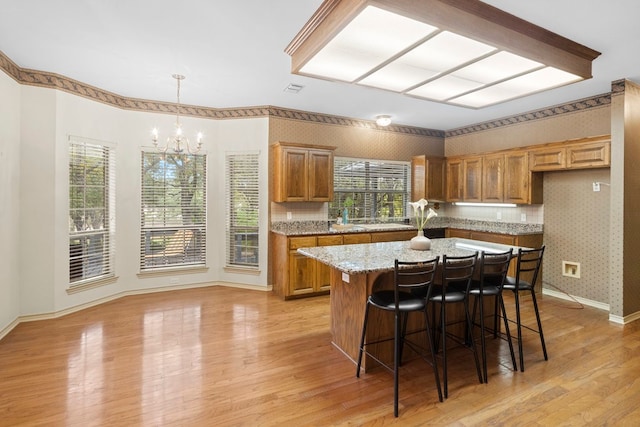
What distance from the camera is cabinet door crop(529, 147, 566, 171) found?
4.60 metres

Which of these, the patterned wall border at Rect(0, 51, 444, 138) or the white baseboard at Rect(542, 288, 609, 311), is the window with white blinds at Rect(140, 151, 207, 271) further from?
the white baseboard at Rect(542, 288, 609, 311)

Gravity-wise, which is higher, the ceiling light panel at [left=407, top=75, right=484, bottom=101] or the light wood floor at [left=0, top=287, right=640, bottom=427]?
the ceiling light panel at [left=407, top=75, right=484, bottom=101]

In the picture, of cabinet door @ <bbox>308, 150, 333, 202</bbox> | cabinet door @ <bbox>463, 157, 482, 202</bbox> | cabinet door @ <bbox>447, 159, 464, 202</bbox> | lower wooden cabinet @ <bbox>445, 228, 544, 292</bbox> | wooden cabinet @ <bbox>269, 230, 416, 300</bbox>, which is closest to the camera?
wooden cabinet @ <bbox>269, 230, 416, 300</bbox>

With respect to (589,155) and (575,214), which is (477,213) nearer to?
(575,214)

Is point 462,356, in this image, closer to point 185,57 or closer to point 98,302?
point 185,57

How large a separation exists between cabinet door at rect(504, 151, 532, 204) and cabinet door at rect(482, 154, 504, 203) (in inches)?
3.1

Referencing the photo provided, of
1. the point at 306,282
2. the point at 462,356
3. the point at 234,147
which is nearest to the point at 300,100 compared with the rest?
the point at 234,147

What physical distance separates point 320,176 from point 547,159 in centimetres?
330

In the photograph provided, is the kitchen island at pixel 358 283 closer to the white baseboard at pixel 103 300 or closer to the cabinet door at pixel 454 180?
the white baseboard at pixel 103 300

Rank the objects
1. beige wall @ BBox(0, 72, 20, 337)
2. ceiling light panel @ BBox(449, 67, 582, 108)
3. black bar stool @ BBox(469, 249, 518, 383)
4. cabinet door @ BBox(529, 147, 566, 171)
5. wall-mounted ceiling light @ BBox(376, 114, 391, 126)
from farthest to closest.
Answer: wall-mounted ceiling light @ BBox(376, 114, 391, 126)
cabinet door @ BBox(529, 147, 566, 171)
beige wall @ BBox(0, 72, 20, 337)
ceiling light panel @ BBox(449, 67, 582, 108)
black bar stool @ BBox(469, 249, 518, 383)

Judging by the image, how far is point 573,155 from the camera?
4480mm

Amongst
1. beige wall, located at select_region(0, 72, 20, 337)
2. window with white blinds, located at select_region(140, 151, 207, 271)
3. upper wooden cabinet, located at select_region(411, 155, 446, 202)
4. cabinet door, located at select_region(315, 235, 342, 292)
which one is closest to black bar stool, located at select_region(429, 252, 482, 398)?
cabinet door, located at select_region(315, 235, 342, 292)

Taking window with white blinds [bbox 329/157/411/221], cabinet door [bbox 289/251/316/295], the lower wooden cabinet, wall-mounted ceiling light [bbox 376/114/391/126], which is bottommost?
cabinet door [bbox 289/251/316/295]

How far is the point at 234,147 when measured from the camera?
17.6 feet
